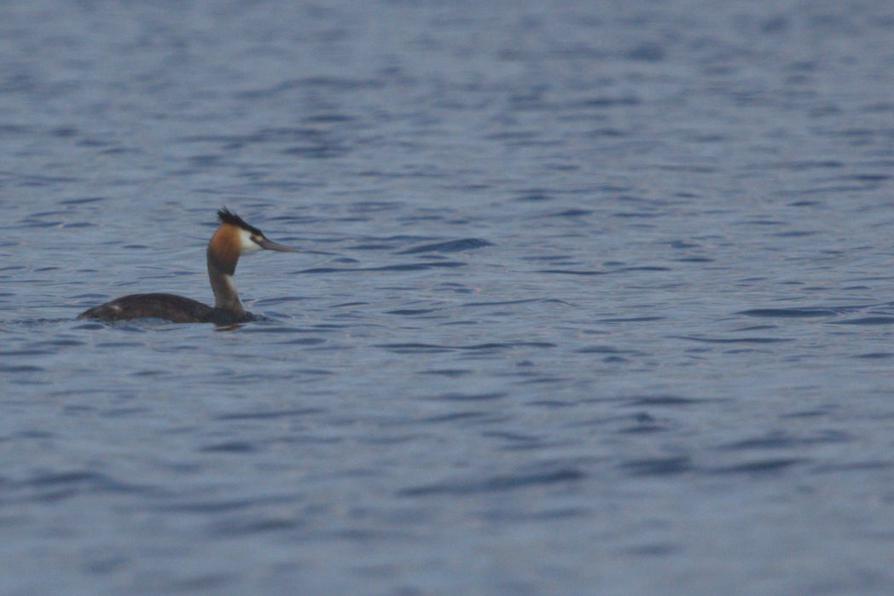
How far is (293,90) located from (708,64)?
28.5 ft

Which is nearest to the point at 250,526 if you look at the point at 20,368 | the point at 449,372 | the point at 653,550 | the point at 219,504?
the point at 219,504

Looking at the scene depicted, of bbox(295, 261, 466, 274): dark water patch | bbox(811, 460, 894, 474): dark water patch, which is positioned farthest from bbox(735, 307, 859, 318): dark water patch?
bbox(811, 460, 894, 474): dark water patch

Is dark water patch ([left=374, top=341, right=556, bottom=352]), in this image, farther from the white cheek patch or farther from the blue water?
the white cheek patch

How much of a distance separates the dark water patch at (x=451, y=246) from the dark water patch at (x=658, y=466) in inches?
341

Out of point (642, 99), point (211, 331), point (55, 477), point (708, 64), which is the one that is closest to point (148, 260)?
point (211, 331)

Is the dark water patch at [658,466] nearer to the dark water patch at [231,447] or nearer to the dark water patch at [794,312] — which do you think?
the dark water patch at [231,447]

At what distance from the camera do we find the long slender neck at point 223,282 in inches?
582

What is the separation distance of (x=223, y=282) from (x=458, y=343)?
2.22 meters

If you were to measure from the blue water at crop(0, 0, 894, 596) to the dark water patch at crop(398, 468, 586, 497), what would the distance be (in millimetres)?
17

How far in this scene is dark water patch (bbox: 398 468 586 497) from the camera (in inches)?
385

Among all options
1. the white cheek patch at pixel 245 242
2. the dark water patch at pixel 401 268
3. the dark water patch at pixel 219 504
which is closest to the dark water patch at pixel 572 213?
the dark water patch at pixel 401 268

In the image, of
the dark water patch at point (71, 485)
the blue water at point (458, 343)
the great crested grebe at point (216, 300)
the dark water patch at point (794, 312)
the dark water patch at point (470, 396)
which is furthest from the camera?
the dark water patch at point (794, 312)

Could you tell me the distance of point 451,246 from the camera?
755 inches

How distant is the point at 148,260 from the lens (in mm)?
18359
